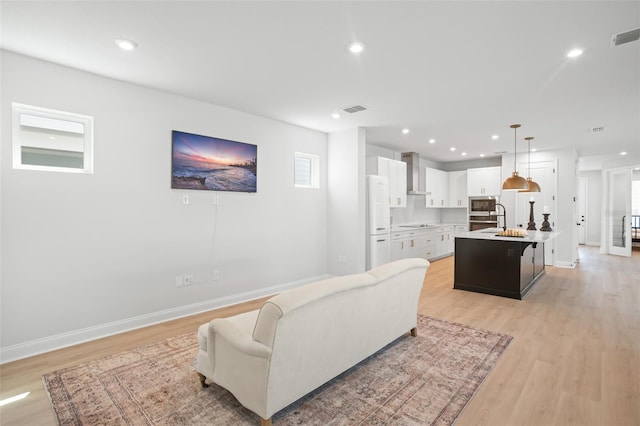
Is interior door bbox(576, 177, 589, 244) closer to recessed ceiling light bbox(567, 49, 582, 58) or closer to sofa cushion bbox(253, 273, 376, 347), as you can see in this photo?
recessed ceiling light bbox(567, 49, 582, 58)

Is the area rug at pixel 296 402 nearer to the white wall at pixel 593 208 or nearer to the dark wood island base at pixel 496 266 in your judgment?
the dark wood island base at pixel 496 266

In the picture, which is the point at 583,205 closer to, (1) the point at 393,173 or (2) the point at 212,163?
(1) the point at 393,173

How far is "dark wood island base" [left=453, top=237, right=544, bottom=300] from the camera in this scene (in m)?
4.62

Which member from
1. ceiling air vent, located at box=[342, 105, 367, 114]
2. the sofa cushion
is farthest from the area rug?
ceiling air vent, located at box=[342, 105, 367, 114]

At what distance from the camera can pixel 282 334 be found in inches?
70.1

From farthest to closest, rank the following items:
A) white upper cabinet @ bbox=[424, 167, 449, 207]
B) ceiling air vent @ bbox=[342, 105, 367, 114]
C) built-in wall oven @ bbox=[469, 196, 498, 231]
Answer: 1. white upper cabinet @ bbox=[424, 167, 449, 207]
2. built-in wall oven @ bbox=[469, 196, 498, 231]
3. ceiling air vent @ bbox=[342, 105, 367, 114]

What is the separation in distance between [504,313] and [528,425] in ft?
7.58

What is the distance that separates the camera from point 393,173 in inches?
265

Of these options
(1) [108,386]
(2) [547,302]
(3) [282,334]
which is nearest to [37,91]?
(1) [108,386]

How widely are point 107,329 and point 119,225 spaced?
1096mm

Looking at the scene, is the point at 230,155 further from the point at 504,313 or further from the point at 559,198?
the point at 559,198

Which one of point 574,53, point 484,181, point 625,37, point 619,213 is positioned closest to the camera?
point 625,37

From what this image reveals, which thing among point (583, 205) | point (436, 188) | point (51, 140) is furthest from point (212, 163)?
point (583, 205)

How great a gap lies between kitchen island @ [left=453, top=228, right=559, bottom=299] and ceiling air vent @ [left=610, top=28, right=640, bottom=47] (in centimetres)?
265
